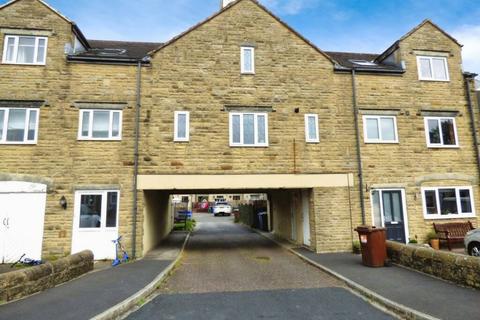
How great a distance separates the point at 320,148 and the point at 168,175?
247 inches

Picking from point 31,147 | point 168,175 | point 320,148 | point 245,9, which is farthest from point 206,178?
point 245,9

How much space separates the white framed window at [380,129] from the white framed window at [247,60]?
533cm

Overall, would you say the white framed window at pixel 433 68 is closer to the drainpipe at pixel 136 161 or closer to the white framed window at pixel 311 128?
the white framed window at pixel 311 128

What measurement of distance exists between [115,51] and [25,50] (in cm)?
376

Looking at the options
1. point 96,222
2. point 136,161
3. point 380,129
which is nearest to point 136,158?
point 136,161

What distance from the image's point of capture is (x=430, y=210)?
13.8 meters

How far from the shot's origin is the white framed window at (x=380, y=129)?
549 inches

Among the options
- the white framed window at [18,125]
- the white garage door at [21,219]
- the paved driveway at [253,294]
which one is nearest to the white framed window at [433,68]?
the paved driveway at [253,294]

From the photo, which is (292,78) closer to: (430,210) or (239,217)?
(430,210)

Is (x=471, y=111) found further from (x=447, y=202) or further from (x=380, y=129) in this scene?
(x=380, y=129)

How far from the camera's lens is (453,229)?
13.4m

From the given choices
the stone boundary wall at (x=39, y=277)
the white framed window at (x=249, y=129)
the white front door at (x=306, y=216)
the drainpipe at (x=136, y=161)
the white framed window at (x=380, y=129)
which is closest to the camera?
the stone boundary wall at (x=39, y=277)

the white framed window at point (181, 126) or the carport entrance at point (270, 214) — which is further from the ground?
the white framed window at point (181, 126)

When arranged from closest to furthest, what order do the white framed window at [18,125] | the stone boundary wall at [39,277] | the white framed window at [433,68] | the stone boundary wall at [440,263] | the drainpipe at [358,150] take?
1. the stone boundary wall at [39,277]
2. the stone boundary wall at [440,263]
3. the white framed window at [18,125]
4. the drainpipe at [358,150]
5. the white framed window at [433,68]
